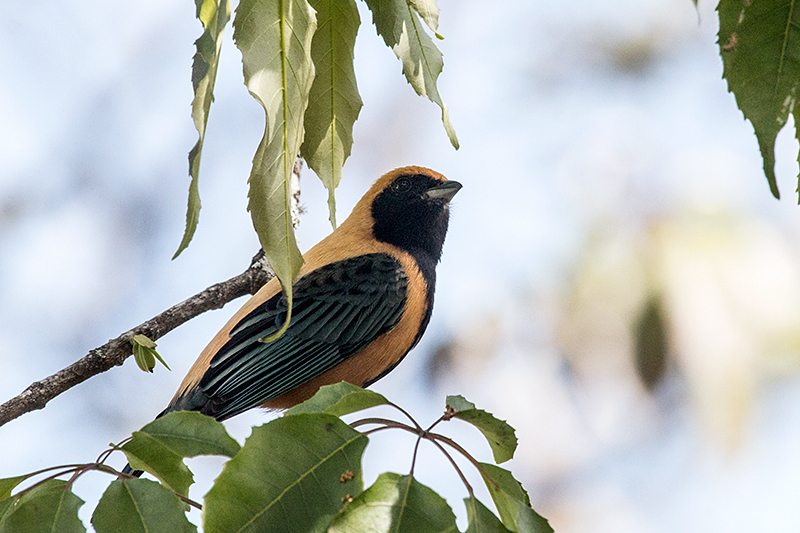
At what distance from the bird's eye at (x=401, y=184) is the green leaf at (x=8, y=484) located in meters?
2.20

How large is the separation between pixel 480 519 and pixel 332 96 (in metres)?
Result: 0.96

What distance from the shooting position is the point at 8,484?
49.9 inches

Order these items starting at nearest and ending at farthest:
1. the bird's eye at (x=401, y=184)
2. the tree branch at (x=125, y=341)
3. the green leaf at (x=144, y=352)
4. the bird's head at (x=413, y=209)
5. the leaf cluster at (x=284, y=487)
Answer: the leaf cluster at (x=284, y=487), the green leaf at (x=144, y=352), the tree branch at (x=125, y=341), the bird's head at (x=413, y=209), the bird's eye at (x=401, y=184)

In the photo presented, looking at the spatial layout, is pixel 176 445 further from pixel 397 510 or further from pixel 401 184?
pixel 401 184

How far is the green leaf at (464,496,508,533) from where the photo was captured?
1.10 meters


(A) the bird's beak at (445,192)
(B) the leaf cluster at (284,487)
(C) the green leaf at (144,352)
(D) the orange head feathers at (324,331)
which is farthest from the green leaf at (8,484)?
(A) the bird's beak at (445,192)

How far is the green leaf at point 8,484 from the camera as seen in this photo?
1.26 meters

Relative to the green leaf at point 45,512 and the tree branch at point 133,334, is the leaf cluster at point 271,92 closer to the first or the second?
the green leaf at point 45,512

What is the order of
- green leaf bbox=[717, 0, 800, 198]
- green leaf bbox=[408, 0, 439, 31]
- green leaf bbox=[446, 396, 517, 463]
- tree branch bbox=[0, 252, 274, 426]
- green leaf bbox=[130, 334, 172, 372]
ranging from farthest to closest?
tree branch bbox=[0, 252, 274, 426] < green leaf bbox=[130, 334, 172, 372] < green leaf bbox=[408, 0, 439, 31] < green leaf bbox=[446, 396, 517, 463] < green leaf bbox=[717, 0, 800, 198]

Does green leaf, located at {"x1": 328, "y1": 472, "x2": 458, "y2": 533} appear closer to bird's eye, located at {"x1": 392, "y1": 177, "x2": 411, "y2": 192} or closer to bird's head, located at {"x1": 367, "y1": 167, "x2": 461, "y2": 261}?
bird's head, located at {"x1": 367, "y1": 167, "x2": 461, "y2": 261}

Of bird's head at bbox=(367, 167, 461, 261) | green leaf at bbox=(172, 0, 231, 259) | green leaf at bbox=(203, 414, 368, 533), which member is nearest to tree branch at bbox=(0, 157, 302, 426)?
bird's head at bbox=(367, 167, 461, 261)

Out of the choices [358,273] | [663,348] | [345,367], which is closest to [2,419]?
[345,367]

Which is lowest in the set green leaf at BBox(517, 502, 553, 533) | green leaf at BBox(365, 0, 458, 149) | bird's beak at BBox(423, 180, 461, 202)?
green leaf at BBox(517, 502, 553, 533)

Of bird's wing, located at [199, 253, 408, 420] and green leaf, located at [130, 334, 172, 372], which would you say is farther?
bird's wing, located at [199, 253, 408, 420]
